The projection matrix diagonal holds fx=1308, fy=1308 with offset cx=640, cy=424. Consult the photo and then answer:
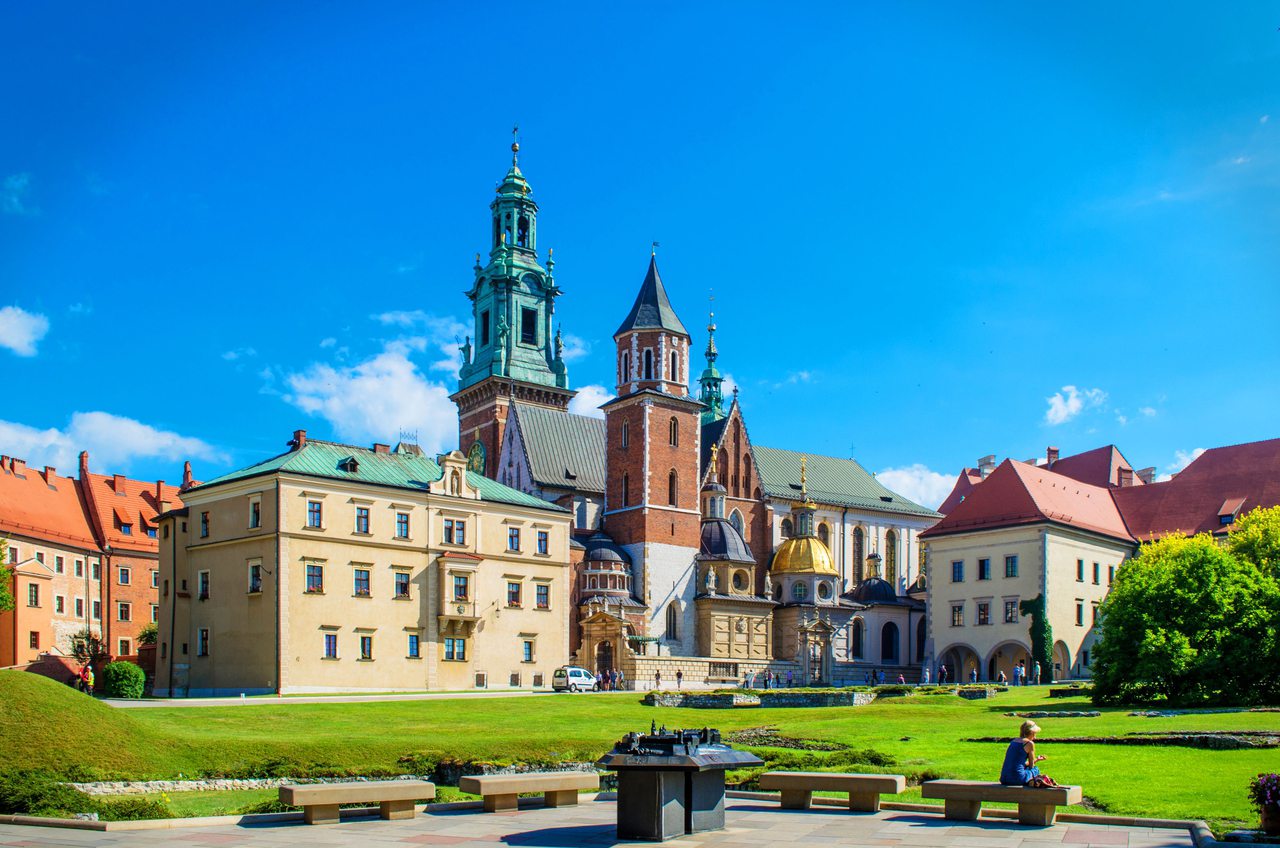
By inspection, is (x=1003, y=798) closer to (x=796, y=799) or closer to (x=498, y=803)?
(x=796, y=799)

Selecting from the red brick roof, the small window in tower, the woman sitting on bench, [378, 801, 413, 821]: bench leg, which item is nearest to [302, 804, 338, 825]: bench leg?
[378, 801, 413, 821]: bench leg

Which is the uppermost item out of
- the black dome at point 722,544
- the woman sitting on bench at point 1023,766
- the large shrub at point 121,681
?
the black dome at point 722,544

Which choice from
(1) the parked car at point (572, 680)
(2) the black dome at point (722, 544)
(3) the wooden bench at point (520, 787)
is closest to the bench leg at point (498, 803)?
(3) the wooden bench at point (520, 787)

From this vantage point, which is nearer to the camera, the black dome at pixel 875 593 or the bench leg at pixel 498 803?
the bench leg at pixel 498 803

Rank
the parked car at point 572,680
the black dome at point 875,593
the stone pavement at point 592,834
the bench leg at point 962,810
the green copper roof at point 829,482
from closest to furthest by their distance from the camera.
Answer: the stone pavement at point 592,834
the bench leg at point 962,810
the parked car at point 572,680
the black dome at point 875,593
the green copper roof at point 829,482

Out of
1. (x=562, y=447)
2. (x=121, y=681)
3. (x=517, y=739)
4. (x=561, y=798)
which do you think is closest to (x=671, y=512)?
(x=562, y=447)

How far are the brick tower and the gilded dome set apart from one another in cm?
826

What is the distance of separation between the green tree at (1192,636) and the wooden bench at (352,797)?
1131 inches

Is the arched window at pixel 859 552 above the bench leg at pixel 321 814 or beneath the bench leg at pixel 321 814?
above

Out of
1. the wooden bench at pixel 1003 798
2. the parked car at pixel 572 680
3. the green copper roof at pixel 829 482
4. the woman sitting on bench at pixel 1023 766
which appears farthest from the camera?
the green copper roof at pixel 829 482

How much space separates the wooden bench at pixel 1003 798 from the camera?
16641mm

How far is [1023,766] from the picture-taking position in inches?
680

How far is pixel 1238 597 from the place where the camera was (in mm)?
41469

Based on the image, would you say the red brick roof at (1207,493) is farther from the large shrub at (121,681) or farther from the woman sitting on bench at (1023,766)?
the woman sitting on bench at (1023,766)
